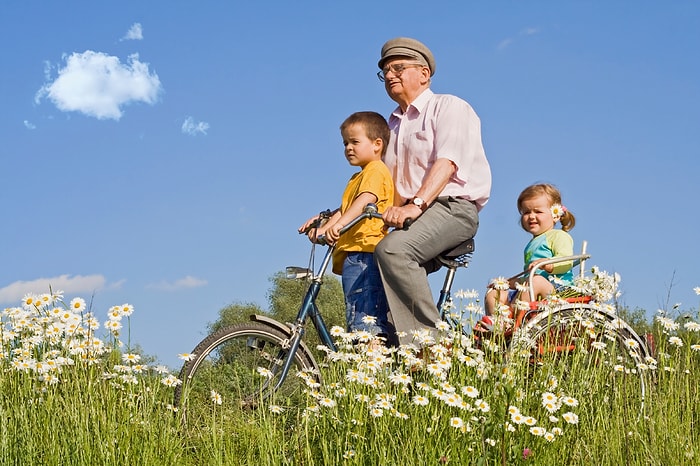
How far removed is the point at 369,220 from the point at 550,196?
6.81ft

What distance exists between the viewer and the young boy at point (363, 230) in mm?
6539

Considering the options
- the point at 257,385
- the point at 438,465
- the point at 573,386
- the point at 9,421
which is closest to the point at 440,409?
the point at 438,465

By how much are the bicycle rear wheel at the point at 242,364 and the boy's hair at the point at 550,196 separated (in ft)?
8.79

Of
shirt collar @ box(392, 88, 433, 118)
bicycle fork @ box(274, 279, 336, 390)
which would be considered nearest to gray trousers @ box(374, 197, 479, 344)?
bicycle fork @ box(274, 279, 336, 390)

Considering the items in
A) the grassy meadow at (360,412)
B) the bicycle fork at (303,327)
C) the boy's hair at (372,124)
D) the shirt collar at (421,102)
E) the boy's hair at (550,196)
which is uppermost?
the shirt collar at (421,102)

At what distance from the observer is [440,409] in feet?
15.3

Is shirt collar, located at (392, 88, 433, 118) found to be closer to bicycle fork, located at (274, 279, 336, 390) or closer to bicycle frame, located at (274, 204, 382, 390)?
bicycle frame, located at (274, 204, 382, 390)

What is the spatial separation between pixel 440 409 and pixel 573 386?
48.5 inches

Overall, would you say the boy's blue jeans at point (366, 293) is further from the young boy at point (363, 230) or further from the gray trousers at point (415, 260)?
the gray trousers at point (415, 260)

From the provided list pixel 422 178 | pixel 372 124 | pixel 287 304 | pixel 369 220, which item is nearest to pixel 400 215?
pixel 369 220

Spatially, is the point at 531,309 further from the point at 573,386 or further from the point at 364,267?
the point at 364,267

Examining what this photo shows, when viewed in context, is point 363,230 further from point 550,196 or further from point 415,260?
point 550,196

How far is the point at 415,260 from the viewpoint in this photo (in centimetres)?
632

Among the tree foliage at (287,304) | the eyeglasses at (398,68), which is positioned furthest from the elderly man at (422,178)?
the tree foliage at (287,304)
